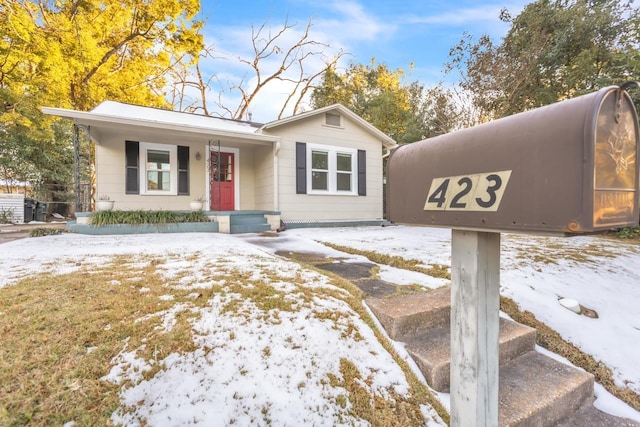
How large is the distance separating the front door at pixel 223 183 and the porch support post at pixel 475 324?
824 centimetres

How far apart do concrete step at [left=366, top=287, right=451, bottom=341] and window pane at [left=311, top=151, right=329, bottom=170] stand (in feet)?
22.3

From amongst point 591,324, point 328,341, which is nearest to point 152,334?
point 328,341

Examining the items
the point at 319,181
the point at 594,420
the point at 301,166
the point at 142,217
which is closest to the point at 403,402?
the point at 594,420

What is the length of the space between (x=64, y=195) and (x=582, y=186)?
2118cm

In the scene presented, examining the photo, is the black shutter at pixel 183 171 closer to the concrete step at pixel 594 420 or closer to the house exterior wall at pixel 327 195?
the house exterior wall at pixel 327 195

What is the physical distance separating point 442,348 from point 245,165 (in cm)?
846

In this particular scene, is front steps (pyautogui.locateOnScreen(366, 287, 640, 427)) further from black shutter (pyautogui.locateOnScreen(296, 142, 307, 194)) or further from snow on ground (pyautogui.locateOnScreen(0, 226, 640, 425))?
black shutter (pyautogui.locateOnScreen(296, 142, 307, 194))

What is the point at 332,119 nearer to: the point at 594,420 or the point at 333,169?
the point at 333,169

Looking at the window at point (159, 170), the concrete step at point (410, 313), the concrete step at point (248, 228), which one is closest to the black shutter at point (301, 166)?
the concrete step at point (248, 228)

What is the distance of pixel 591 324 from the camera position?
99.9 inches

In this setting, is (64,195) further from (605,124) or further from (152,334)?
(605,124)

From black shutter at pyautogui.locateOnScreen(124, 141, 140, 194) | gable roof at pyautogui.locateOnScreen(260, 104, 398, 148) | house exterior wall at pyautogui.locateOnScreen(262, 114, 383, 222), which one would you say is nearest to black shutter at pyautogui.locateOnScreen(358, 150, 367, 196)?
house exterior wall at pyautogui.locateOnScreen(262, 114, 383, 222)

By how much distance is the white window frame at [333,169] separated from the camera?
8711mm

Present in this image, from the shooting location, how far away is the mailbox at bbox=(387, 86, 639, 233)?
710 millimetres
